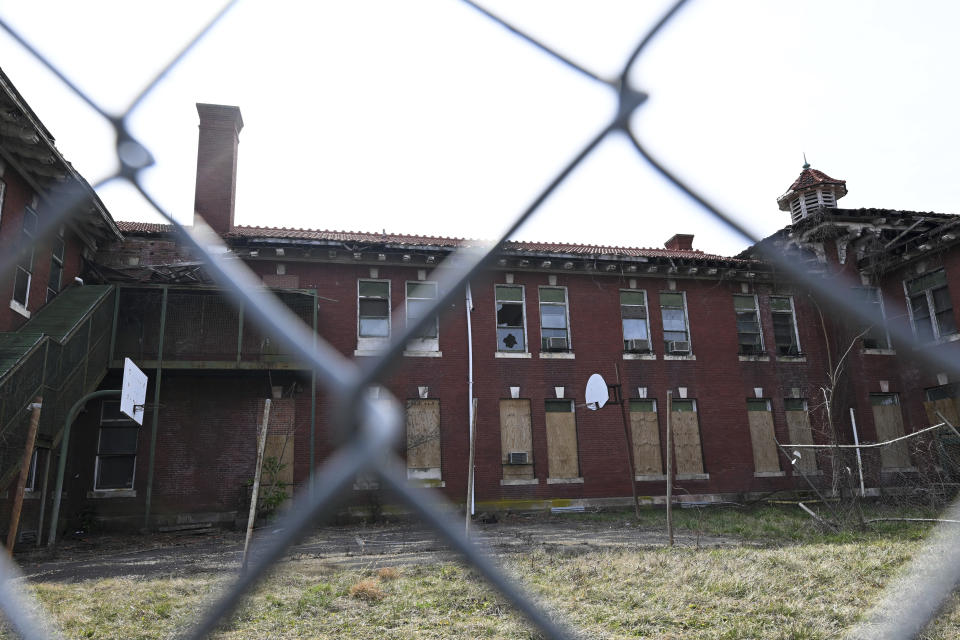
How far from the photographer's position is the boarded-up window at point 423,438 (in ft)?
57.7

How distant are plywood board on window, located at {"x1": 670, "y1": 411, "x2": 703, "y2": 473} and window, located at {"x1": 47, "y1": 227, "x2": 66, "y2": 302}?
1587 centimetres

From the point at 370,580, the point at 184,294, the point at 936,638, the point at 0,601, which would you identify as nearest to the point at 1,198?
the point at 184,294

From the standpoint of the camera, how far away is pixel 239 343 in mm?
14820

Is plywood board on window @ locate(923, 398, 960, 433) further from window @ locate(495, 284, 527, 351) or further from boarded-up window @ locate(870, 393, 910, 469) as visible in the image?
window @ locate(495, 284, 527, 351)

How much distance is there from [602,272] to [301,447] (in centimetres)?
980

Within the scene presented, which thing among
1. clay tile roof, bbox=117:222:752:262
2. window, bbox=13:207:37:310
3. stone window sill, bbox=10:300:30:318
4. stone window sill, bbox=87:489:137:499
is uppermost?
clay tile roof, bbox=117:222:752:262

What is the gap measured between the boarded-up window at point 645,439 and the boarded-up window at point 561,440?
68.1 inches

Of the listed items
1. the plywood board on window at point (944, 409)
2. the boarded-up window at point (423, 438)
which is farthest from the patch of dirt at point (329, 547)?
the plywood board on window at point (944, 409)

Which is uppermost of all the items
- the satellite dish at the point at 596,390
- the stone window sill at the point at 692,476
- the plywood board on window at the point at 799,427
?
the satellite dish at the point at 596,390

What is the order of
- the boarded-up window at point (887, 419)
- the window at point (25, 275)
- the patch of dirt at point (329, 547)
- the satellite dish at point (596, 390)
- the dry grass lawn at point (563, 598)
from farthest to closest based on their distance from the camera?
the boarded-up window at point (887, 419) < the satellite dish at point (596, 390) < the window at point (25, 275) < the patch of dirt at point (329, 547) < the dry grass lawn at point (563, 598)

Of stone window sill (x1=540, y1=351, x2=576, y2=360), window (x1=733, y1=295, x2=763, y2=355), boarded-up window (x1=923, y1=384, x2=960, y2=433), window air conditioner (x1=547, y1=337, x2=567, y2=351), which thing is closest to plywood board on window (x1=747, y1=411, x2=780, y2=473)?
window (x1=733, y1=295, x2=763, y2=355)

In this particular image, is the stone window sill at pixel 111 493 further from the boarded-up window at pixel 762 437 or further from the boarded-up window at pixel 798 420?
the boarded-up window at pixel 798 420

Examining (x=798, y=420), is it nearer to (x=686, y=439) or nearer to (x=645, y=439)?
(x=686, y=439)

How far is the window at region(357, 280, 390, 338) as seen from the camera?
18172 millimetres
